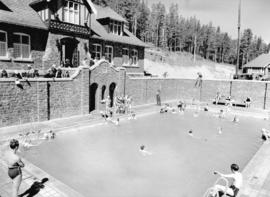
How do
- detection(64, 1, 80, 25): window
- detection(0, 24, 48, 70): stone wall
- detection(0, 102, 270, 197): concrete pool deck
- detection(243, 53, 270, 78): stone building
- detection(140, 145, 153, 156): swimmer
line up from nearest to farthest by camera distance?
detection(0, 102, 270, 197): concrete pool deck
detection(140, 145, 153, 156): swimmer
detection(0, 24, 48, 70): stone wall
detection(64, 1, 80, 25): window
detection(243, 53, 270, 78): stone building

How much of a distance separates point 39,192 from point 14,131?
823 centimetres

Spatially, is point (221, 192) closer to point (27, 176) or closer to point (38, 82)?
point (27, 176)

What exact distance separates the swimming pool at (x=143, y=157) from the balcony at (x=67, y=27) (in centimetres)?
1027

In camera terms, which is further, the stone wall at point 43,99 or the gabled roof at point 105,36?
the gabled roof at point 105,36

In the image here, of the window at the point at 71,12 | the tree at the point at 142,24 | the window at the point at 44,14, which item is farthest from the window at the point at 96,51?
the tree at the point at 142,24

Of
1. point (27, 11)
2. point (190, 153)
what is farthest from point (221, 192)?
point (27, 11)

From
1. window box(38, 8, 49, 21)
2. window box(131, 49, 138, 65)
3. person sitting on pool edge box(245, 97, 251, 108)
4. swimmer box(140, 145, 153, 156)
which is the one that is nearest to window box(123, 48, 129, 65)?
window box(131, 49, 138, 65)

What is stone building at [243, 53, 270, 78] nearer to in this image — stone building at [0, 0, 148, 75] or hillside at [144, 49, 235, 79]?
hillside at [144, 49, 235, 79]

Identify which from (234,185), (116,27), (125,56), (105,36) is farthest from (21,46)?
(234,185)

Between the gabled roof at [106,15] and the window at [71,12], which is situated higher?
the gabled roof at [106,15]

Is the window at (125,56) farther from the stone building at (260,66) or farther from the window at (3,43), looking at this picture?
the stone building at (260,66)

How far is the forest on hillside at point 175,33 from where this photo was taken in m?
80.2

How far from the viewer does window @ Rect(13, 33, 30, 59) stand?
19.6 m

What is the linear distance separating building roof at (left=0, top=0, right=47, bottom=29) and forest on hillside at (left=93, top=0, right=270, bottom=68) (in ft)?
147
